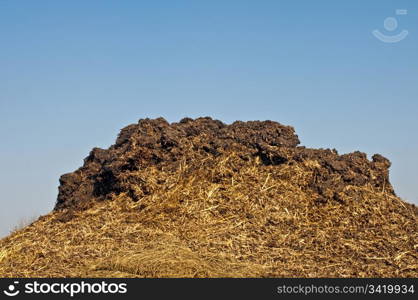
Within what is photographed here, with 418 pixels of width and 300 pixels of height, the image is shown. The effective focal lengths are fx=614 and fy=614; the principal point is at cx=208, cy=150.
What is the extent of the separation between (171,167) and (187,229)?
214 centimetres

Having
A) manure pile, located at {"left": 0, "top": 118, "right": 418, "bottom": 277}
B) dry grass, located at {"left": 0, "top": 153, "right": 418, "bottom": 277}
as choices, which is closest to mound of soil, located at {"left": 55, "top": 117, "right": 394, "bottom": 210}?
manure pile, located at {"left": 0, "top": 118, "right": 418, "bottom": 277}

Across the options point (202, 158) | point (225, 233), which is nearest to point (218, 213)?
point (225, 233)

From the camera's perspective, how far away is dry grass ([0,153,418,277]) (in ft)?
33.6

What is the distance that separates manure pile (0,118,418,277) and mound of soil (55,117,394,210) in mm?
27

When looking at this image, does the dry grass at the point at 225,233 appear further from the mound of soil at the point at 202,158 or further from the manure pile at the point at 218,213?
the mound of soil at the point at 202,158

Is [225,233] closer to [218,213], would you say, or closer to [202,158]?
[218,213]

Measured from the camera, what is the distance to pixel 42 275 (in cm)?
1032

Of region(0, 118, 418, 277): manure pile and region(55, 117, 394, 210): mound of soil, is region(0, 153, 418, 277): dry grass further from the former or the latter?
region(55, 117, 394, 210): mound of soil

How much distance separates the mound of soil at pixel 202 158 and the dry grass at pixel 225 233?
24 cm

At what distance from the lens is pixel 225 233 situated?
446 inches

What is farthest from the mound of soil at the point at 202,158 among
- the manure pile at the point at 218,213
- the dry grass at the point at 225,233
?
the dry grass at the point at 225,233

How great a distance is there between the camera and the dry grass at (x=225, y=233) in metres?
10.2

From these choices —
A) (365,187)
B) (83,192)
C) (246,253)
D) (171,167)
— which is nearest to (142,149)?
(171,167)

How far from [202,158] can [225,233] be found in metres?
2.64
